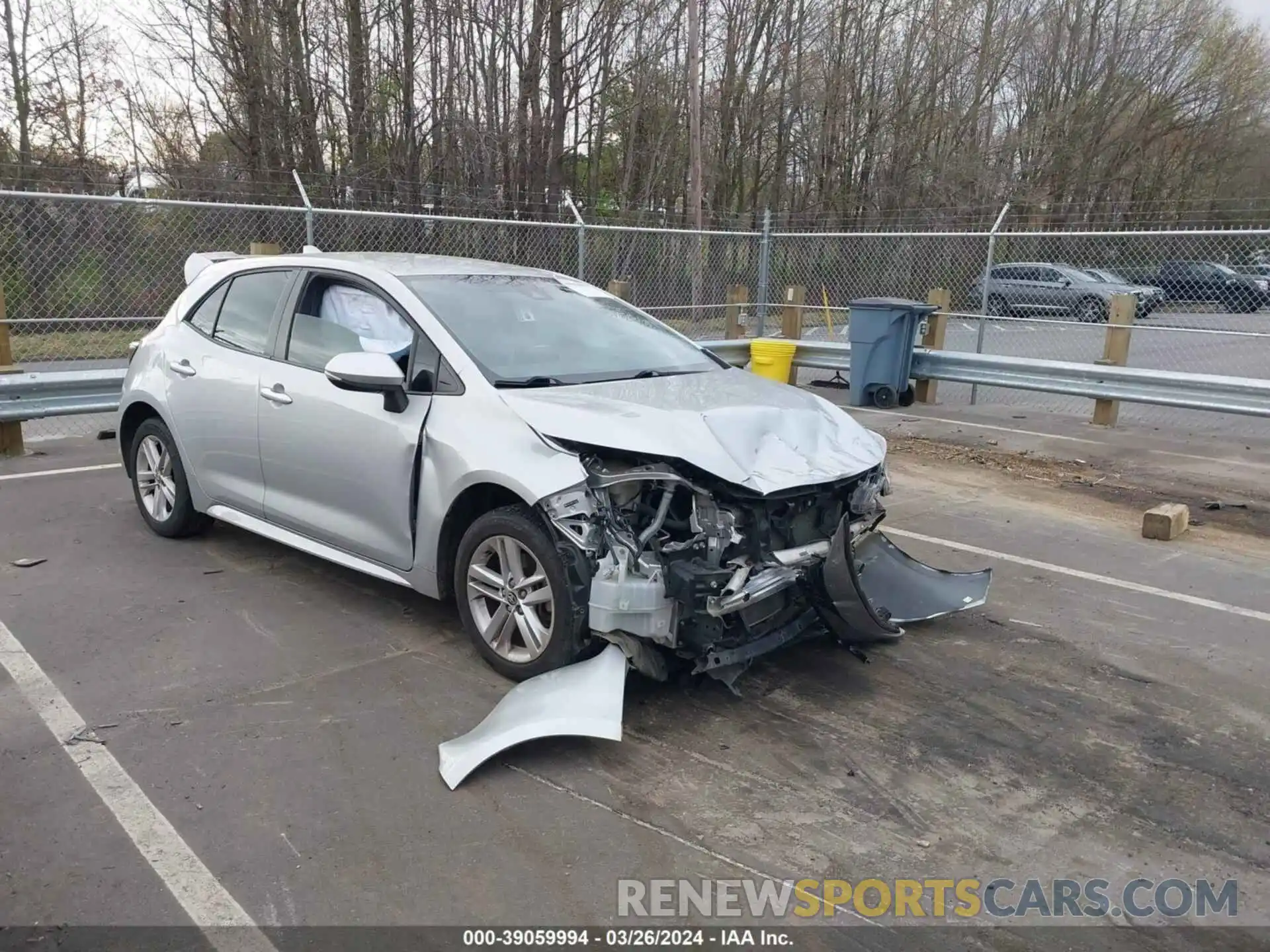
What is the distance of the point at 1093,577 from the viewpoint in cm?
573

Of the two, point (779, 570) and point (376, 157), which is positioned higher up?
point (376, 157)

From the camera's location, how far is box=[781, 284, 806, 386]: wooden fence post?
13.3 metres

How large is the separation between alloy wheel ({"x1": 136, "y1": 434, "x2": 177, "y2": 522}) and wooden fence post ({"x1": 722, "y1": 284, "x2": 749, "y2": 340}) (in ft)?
28.8

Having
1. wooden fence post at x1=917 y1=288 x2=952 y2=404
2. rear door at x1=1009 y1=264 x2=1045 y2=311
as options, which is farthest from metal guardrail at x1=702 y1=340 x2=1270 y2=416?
rear door at x1=1009 y1=264 x2=1045 y2=311

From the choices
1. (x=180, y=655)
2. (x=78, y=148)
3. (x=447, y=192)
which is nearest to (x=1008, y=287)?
(x=447, y=192)

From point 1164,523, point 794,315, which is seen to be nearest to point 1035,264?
point 794,315

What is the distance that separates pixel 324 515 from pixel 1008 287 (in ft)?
37.4

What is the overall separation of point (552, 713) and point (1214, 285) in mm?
14102

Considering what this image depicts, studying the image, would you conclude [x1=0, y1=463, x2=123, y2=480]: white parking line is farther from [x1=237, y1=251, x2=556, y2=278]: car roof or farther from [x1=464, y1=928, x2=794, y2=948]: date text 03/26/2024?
[x1=464, y1=928, x2=794, y2=948]: date text 03/26/2024

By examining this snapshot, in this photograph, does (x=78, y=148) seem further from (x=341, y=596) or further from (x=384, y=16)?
(x=341, y=596)

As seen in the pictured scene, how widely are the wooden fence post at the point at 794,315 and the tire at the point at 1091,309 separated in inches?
153

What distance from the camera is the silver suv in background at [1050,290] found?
13.5 metres

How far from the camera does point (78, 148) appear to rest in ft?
59.1

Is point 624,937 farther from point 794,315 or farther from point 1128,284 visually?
point 1128,284
